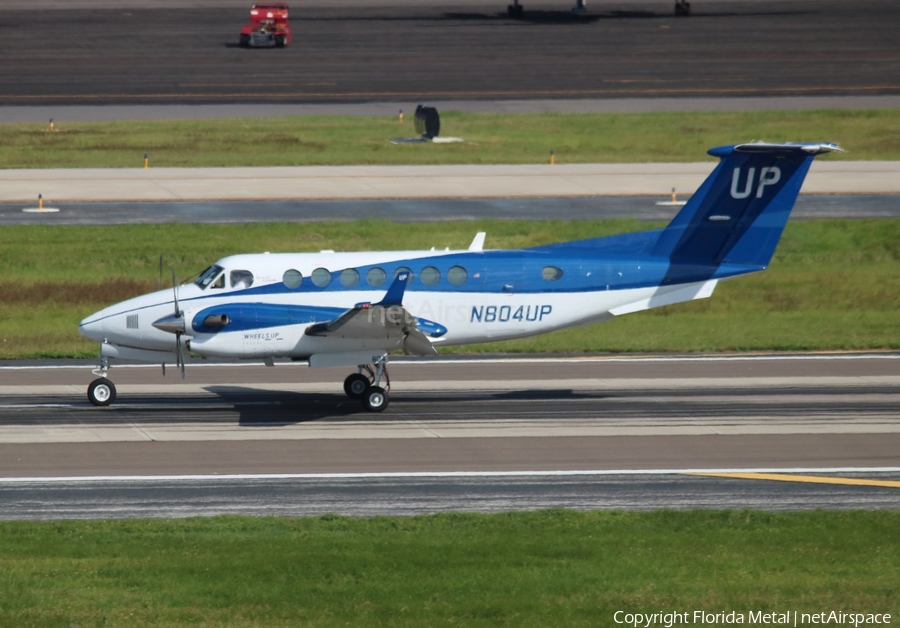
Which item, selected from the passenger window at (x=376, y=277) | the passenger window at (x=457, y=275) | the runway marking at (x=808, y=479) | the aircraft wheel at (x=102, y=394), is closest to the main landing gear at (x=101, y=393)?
the aircraft wheel at (x=102, y=394)

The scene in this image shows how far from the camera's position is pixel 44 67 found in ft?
226

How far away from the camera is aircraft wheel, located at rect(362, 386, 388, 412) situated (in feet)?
74.0

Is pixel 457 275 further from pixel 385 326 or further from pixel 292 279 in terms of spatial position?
pixel 292 279

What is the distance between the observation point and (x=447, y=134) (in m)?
54.2

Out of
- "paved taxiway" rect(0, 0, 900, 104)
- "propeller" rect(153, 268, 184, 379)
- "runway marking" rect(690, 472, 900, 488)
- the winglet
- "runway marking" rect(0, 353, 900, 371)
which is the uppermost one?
"paved taxiway" rect(0, 0, 900, 104)

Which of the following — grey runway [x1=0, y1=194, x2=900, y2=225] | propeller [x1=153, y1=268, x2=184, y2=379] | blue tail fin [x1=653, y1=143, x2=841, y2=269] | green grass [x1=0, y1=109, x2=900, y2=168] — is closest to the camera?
propeller [x1=153, y1=268, x2=184, y2=379]

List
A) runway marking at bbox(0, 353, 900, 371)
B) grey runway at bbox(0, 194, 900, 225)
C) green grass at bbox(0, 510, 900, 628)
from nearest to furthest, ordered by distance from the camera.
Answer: green grass at bbox(0, 510, 900, 628), runway marking at bbox(0, 353, 900, 371), grey runway at bbox(0, 194, 900, 225)

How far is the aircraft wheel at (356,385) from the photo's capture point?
2327 centimetres

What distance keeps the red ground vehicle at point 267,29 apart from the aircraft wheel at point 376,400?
5519 centimetres

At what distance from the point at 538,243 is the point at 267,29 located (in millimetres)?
42089

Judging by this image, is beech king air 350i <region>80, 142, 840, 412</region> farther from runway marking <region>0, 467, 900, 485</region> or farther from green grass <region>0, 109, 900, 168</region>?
green grass <region>0, 109, 900, 168</region>

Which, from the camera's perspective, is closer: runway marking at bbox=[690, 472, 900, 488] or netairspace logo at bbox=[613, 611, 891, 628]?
netairspace logo at bbox=[613, 611, 891, 628]

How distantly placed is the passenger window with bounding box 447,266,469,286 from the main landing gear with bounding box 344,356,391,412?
1957mm

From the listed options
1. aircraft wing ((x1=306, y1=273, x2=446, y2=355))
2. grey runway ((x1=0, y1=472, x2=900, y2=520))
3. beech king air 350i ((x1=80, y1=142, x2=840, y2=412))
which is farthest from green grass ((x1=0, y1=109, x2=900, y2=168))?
grey runway ((x1=0, y1=472, x2=900, y2=520))
